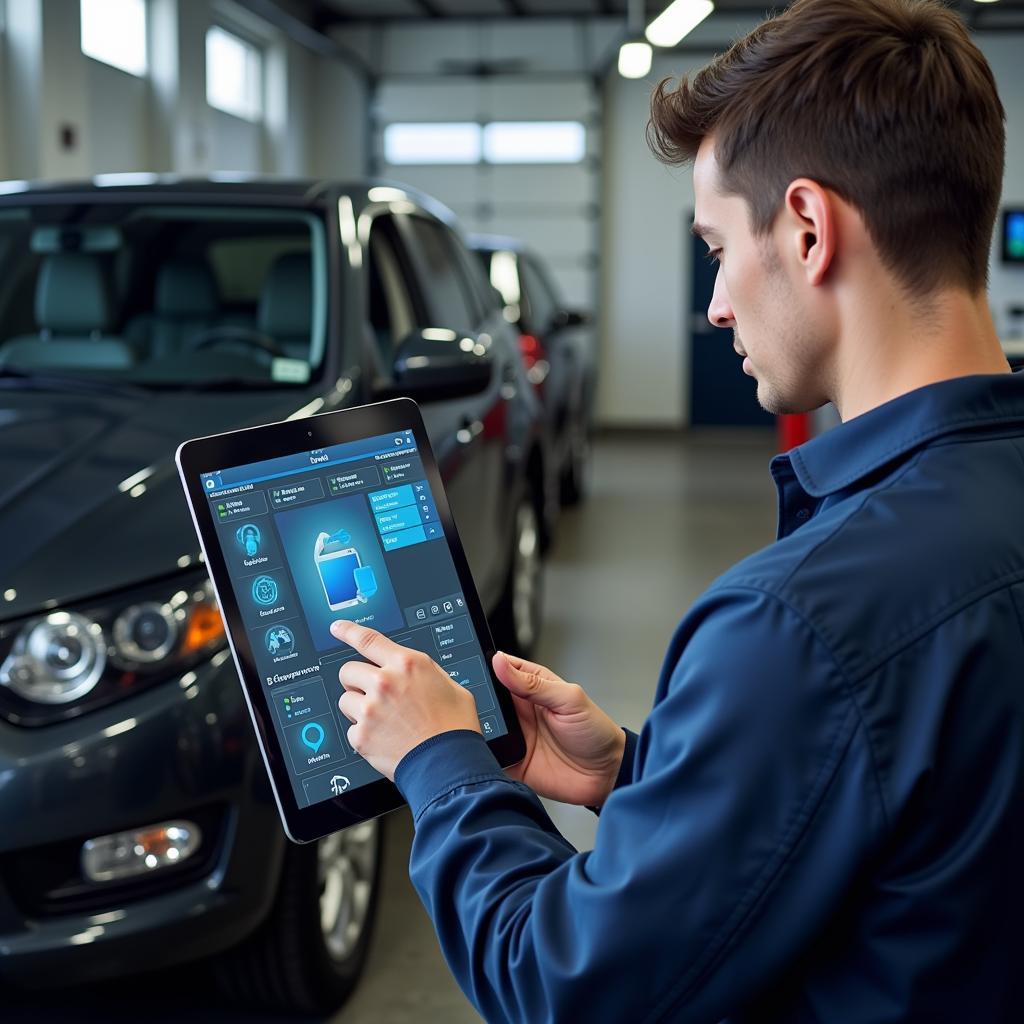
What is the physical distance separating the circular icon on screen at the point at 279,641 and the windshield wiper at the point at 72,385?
162 cm

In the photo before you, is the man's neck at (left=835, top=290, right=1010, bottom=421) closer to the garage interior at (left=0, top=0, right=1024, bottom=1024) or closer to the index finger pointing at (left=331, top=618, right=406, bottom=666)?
the index finger pointing at (left=331, top=618, right=406, bottom=666)

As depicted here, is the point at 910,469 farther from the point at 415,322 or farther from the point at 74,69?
the point at 74,69

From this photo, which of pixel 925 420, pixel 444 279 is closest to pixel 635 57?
pixel 444 279

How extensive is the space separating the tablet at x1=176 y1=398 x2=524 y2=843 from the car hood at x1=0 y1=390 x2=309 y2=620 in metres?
0.84

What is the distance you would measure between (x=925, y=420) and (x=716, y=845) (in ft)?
1.10

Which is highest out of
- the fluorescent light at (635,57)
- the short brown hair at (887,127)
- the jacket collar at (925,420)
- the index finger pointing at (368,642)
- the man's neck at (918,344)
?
the fluorescent light at (635,57)

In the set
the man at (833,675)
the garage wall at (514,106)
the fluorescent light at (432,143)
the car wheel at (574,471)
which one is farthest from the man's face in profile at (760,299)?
the fluorescent light at (432,143)

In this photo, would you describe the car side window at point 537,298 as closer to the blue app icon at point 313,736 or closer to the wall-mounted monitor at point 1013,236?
the blue app icon at point 313,736

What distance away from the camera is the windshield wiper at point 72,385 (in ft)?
8.98

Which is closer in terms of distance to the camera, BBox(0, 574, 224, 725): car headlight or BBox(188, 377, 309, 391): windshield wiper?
BBox(0, 574, 224, 725): car headlight

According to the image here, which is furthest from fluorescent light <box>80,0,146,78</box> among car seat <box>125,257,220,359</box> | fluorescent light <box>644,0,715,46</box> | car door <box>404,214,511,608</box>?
car seat <box>125,257,220,359</box>

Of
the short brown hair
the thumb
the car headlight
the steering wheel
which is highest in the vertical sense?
the short brown hair

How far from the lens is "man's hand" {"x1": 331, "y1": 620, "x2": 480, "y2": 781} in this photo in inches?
42.4

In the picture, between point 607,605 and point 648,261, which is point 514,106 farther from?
point 607,605
